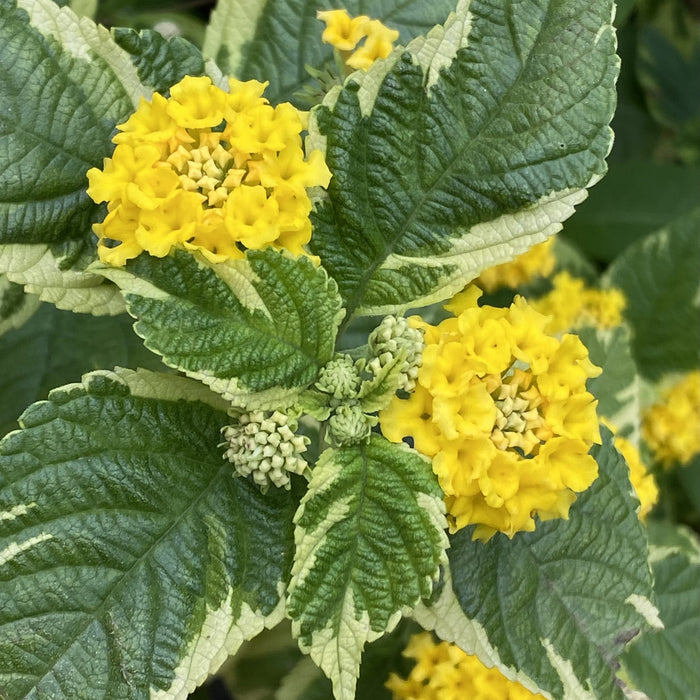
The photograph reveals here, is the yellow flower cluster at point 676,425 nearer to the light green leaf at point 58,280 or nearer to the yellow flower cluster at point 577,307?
the yellow flower cluster at point 577,307

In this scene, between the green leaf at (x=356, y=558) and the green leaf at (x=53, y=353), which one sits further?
the green leaf at (x=53, y=353)

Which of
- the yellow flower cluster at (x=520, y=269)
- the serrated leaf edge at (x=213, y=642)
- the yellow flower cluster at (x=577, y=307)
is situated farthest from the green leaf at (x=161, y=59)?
the yellow flower cluster at (x=577, y=307)

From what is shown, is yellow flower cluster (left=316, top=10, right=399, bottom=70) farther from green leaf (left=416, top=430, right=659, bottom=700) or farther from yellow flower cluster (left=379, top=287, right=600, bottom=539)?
green leaf (left=416, top=430, right=659, bottom=700)

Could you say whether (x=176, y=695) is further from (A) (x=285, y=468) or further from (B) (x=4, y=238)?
(B) (x=4, y=238)

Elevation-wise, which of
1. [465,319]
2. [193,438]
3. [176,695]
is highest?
[465,319]

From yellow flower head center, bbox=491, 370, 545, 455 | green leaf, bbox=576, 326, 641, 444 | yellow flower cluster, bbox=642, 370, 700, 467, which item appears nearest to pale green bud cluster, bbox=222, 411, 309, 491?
yellow flower head center, bbox=491, 370, 545, 455

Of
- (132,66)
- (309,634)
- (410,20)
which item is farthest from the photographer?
(410,20)

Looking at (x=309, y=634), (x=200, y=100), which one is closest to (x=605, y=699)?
(x=309, y=634)

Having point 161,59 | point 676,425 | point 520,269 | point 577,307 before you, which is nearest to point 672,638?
point 676,425
